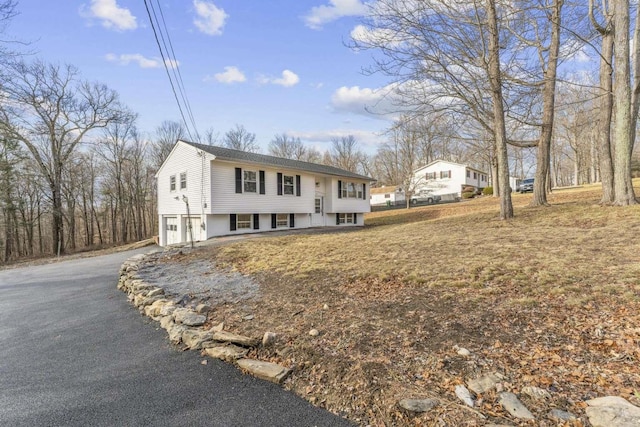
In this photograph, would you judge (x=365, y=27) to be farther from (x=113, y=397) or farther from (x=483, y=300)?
(x=113, y=397)

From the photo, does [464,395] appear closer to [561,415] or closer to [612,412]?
[561,415]

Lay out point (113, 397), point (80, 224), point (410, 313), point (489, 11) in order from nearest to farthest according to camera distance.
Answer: point (113, 397) → point (410, 313) → point (489, 11) → point (80, 224)

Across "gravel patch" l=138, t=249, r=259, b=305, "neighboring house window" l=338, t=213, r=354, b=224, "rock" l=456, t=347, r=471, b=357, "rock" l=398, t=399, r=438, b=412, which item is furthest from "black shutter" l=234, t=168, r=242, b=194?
"rock" l=398, t=399, r=438, b=412

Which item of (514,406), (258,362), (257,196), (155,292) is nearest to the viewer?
(514,406)

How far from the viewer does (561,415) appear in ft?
6.24

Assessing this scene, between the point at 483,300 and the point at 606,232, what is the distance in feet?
17.7

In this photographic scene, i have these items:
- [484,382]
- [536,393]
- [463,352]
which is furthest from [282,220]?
[536,393]

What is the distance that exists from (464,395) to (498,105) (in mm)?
10300

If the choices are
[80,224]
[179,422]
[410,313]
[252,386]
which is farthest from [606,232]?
[80,224]

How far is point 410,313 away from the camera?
11.7 feet

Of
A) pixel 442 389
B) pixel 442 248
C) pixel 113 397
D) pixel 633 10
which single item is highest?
pixel 633 10

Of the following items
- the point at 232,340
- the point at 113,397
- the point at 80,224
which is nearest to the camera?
the point at 113,397

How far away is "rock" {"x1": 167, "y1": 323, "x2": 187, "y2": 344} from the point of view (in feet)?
11.9

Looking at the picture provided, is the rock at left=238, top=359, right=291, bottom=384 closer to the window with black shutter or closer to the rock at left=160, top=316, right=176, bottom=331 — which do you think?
the rock at left=160, top=316, right=176, bottom=331
